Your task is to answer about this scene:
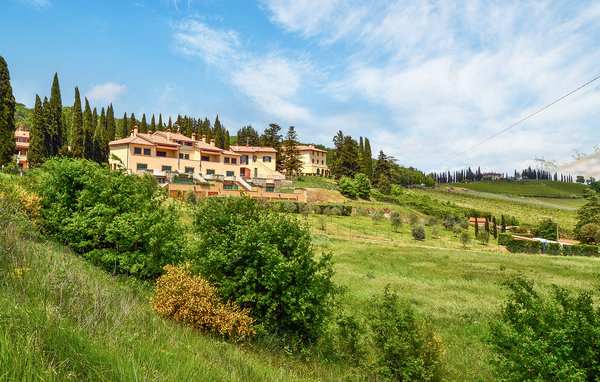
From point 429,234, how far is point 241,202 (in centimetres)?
4757

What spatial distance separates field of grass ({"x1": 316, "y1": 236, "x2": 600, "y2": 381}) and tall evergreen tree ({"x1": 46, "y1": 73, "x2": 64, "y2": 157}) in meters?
47.5

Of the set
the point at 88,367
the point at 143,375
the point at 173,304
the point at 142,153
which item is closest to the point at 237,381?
the point at 143,375

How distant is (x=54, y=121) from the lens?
51938 mm

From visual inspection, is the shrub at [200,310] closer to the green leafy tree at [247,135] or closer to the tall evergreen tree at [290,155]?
the tall evergreen tree at [290,155]

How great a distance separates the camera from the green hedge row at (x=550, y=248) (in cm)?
3925

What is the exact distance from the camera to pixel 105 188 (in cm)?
1228

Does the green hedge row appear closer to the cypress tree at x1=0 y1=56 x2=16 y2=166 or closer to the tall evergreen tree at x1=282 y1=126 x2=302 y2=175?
the tall evergreen tree at x1=282 y1=126 x2=302 y2=175

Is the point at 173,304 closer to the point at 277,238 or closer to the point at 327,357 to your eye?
the point at 277,238

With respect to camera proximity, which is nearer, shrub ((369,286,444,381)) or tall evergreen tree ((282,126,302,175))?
shrub ((369,286,444,381))

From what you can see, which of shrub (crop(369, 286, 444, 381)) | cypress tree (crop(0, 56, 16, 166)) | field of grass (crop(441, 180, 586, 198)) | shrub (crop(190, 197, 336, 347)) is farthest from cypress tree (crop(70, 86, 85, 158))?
field of grass (crop(441, 180, 586, 198))

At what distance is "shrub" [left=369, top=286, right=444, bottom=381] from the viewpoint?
8.06 meters

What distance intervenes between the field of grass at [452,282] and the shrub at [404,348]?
1.24 meters

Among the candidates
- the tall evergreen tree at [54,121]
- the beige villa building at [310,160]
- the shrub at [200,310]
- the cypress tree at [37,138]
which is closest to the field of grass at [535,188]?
the beige villa building at [310,160]

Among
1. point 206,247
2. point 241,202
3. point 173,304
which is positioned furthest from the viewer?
point 241,202
